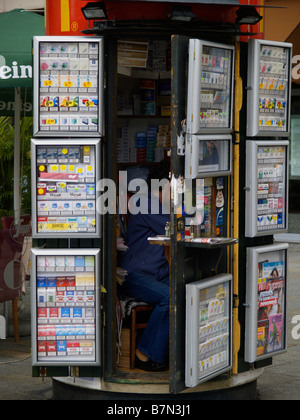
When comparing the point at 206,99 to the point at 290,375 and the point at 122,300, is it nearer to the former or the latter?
the point at 122,300

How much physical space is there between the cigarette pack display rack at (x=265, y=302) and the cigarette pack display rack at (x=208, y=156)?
2.26 feet

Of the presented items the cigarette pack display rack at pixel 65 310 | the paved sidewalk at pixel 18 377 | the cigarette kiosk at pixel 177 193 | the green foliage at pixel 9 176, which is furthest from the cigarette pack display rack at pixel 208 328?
the green foliage at pixel 9 176

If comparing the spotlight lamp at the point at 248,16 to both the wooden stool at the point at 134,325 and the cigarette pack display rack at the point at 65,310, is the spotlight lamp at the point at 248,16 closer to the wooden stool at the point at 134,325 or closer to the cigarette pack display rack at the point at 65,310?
the cigarette pack display rack at the point at 65,310

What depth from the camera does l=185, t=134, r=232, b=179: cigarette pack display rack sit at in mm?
4995

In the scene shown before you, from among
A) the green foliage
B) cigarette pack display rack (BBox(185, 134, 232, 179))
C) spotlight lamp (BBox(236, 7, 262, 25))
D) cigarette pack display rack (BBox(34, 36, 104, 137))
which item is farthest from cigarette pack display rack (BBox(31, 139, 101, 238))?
the green foliage

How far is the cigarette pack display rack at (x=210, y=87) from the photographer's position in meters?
4.95

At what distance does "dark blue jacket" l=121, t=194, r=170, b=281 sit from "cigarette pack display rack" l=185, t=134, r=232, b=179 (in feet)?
2.97

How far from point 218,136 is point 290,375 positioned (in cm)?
253

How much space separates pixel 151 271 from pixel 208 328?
3.21 ft

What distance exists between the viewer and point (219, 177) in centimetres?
561

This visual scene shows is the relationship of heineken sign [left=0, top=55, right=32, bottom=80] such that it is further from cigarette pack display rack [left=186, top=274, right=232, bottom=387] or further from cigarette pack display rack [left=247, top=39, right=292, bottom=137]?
cigarette pack display rack [left=186, top=274, right=232, bottom=387]

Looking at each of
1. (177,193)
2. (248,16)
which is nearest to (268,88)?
(248,16)

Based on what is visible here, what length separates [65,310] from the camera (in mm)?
5461

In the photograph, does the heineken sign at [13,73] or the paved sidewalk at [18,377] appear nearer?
the paved sidewalk at [18,377]
